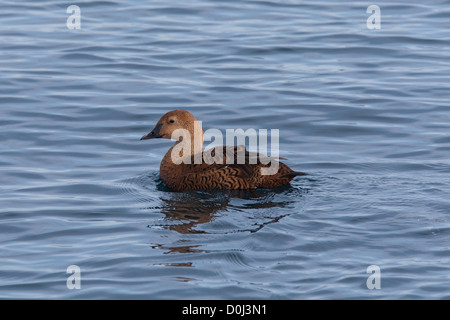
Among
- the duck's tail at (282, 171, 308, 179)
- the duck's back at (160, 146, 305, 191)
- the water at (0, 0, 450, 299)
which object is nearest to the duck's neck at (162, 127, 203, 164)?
the duck's back at (160, 146, 305, 191)

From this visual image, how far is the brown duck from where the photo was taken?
31.9ft

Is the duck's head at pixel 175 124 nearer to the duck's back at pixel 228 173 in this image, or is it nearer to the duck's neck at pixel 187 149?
the duck's neck at pixel 187 149

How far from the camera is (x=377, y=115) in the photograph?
13.0 meters

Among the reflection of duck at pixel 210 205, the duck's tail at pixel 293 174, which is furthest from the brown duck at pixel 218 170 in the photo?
the reflection of duck at pixel 210 205

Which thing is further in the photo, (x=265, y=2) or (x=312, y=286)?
(x=265, y=2)

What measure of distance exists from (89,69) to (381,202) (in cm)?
787

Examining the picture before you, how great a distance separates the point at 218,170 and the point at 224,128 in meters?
2.63

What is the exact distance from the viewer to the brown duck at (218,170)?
9734 millimetres

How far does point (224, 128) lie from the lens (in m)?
12.3

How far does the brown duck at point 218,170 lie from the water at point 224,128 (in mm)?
167

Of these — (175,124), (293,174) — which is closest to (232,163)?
(293,174)
